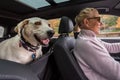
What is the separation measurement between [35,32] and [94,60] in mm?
697

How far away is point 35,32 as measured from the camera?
200 centimetres

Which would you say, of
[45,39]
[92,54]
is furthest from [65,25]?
[92,54]

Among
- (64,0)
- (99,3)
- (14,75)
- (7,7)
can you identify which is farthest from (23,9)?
(14,75)

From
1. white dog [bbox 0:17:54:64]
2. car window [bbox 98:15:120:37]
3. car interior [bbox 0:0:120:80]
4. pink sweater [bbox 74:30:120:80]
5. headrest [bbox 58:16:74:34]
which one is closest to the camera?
car interior [bbox 0:0:120:80]

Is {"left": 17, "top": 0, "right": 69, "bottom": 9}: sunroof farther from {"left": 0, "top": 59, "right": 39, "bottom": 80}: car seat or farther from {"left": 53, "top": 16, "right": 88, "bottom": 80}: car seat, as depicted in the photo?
{"left": 0, "top": 59, "right": 39, "bottom": 80}: car seat

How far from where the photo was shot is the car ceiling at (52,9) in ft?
8.38

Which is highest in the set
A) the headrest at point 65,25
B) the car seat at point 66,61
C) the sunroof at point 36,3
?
the sunroof at point 36,3

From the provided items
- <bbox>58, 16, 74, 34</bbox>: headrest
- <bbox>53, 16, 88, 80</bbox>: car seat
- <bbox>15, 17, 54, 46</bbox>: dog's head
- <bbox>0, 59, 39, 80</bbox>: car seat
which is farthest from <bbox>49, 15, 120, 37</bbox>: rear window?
<bbox>0, 59, 39, 80</bbox>: car seat

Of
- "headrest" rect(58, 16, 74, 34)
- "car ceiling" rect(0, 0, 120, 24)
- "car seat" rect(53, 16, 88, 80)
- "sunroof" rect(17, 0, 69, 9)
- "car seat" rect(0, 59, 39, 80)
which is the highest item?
"sunroof" rect(17, 0, 69, 9)

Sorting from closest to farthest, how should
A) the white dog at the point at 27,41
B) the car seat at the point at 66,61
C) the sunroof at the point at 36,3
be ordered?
the car seat at the point at 66,61
the white dog at the point at 27,41
the sunroof at the point at 36,3

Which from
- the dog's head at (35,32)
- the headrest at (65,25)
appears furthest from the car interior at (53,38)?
the dog's head at (35,32)

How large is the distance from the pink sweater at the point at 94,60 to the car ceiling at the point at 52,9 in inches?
36.4

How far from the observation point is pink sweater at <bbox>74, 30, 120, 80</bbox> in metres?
1.58

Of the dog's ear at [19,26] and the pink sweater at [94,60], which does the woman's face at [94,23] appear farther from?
the dog's ear at [19,26]
